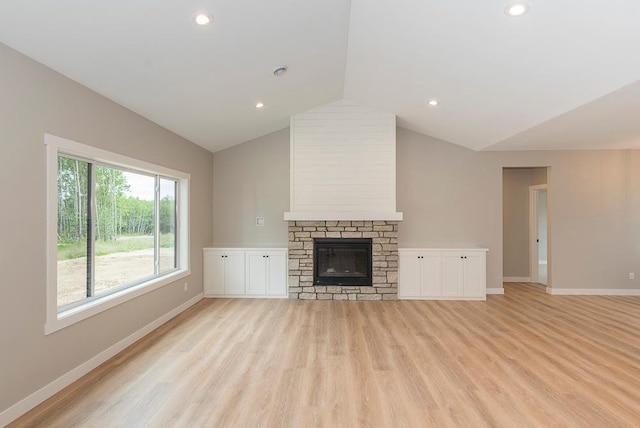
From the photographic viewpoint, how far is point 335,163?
19.0 ft

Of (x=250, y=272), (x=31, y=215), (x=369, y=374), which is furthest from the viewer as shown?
(x=250, y=272)

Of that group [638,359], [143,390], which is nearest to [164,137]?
[143,390]

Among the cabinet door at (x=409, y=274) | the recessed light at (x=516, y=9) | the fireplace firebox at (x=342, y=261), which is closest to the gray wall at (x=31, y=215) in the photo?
the fireplace firebox at (x=342, y=261)

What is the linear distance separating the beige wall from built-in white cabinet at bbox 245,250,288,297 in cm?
44

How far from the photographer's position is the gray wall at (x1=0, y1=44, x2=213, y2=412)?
2318 mm

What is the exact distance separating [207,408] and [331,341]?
165 cm

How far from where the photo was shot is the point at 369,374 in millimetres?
3031

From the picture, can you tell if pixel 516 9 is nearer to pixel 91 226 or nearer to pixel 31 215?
pixel 31 215

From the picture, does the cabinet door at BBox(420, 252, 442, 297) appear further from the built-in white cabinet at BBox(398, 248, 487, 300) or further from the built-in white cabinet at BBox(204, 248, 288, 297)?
the built-in white cabinet at BBox(204, 248, 288, 297)

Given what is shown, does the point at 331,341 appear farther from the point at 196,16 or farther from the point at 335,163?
the point at 196,16

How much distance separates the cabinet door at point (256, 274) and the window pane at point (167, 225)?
1231mm

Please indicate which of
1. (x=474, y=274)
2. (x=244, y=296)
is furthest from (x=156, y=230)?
(x=474, y=274)

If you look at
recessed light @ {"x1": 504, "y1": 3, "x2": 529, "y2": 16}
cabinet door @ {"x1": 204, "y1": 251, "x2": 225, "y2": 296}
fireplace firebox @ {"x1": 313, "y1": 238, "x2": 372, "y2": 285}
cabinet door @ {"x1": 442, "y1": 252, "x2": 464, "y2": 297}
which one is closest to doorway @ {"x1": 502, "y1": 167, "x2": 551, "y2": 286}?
cabinet door @ {"x1": 442, "y1": 252, "x2": 464, "y2": 297}

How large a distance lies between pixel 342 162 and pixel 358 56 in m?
2.02
